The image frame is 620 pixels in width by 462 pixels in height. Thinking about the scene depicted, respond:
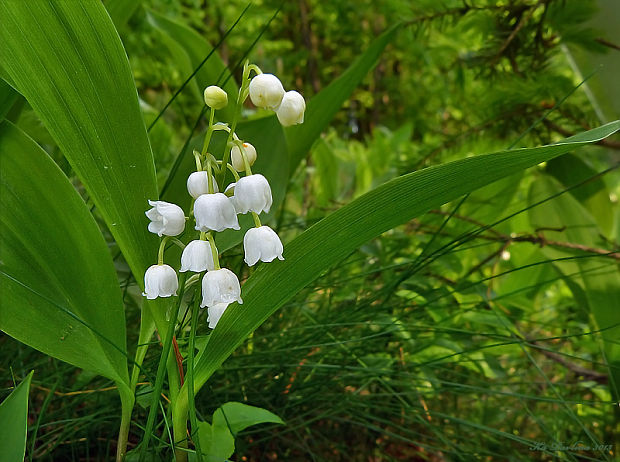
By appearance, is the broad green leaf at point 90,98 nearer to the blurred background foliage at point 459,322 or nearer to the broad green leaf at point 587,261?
the blurred background foliage at point 459,322

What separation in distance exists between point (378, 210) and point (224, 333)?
168 mm

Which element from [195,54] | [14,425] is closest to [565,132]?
[195,54]

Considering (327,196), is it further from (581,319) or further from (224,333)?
(224,333)

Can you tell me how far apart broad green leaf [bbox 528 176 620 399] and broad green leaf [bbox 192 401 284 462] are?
1.59ft

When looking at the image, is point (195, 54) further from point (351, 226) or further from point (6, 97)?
point (351, 226)

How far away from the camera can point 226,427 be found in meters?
0.53

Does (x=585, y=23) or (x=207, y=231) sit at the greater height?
(x=585, y=23)

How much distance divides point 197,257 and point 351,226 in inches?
5.0

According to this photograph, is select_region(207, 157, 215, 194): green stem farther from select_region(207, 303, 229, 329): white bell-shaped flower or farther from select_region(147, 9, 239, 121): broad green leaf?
select_region(147, 9, 239, 121): broad green leaf

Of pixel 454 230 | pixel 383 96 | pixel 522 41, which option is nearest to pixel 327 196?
pixel 454 230

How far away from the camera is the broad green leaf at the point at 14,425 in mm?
440

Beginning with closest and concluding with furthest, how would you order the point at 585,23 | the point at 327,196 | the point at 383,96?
the point at 585,23 < the point at 327,196 < the point at 383,96

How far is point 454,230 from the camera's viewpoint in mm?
1022

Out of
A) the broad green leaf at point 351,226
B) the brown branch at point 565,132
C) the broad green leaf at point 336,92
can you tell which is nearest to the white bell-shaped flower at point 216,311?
the broad green leaf at point 351,226
